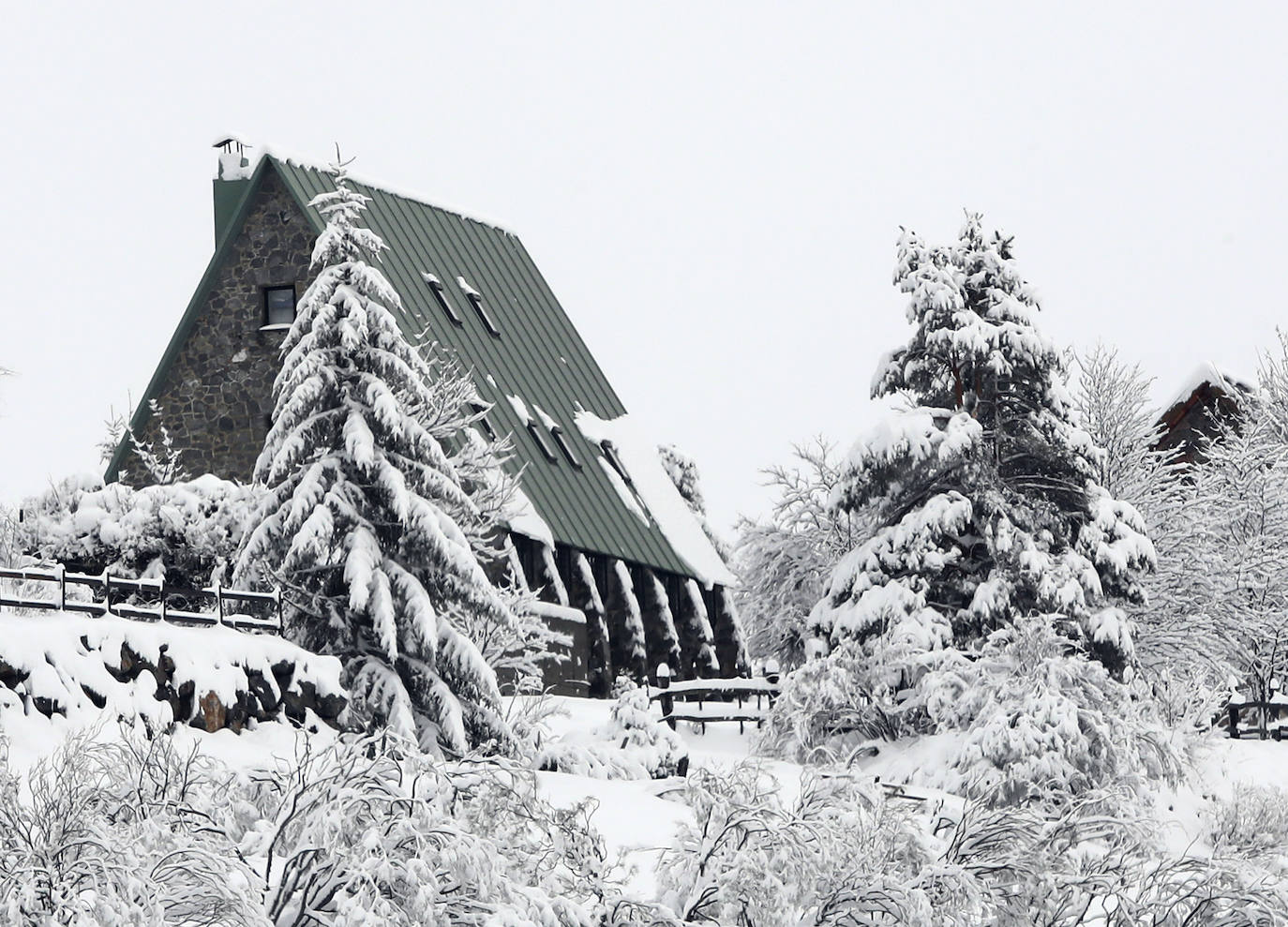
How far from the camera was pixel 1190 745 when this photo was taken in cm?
3300

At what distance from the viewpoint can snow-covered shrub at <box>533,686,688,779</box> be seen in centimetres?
2739

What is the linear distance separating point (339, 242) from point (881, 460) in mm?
8976

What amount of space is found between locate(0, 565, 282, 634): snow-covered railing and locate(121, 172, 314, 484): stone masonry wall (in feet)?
39.7

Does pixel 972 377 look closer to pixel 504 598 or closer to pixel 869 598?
pixel 869 598

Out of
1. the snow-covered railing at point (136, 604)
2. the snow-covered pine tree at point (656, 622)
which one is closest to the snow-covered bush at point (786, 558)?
the snow-covered pine tree at point (656, 622)

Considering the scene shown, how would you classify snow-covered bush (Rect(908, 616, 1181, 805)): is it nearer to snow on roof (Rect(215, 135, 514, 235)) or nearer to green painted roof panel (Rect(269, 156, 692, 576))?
green painted roof panel (Rect(269, 156, 692, 576))

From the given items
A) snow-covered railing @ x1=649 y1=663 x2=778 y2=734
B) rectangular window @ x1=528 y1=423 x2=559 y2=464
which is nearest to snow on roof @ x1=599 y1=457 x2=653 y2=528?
rectangular window @ x1=528 y1=423 x2=559 y2=464

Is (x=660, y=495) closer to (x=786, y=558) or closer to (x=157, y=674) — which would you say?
(x=786, y=558)

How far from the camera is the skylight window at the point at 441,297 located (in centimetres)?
4291

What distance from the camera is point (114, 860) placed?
44.2 ft

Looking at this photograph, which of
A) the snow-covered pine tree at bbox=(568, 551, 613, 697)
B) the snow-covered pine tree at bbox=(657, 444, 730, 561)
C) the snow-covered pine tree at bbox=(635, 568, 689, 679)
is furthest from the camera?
the snow-covered pine tree at bbox=(657, 444, 730, 561)

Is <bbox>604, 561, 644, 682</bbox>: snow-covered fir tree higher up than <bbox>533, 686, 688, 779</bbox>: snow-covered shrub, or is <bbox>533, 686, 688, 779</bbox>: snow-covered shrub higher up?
<bbox>604, 561, 644, 682</bbox>: snow-covered fir tree

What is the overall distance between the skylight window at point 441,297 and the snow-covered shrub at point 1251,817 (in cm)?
1722

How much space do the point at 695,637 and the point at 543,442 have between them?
18.7 feet
